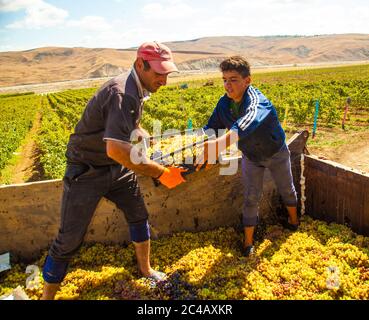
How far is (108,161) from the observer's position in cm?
315

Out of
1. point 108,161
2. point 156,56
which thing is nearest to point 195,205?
point 108,161

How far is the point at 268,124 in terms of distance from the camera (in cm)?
375

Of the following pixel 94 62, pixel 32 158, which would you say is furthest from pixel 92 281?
pixel 94 62

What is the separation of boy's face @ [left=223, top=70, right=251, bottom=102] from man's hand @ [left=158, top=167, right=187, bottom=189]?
97 centimetres

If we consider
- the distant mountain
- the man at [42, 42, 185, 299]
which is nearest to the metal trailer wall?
the man at [42, 42, 185, 299]

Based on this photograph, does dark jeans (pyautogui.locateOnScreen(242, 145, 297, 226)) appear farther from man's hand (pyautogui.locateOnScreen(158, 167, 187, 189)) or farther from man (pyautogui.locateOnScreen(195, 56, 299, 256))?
man's hand (pyautogui.locateOnScreen(158, 167, 187, 189))

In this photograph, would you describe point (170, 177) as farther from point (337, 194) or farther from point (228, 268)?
point (337, 194)

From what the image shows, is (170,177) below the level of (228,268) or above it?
above

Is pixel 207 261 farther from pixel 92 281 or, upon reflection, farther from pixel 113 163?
pixel 113 163

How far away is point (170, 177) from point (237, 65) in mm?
1277

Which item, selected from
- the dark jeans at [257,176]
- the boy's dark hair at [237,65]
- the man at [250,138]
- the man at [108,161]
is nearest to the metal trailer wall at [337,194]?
the man at [250,138]

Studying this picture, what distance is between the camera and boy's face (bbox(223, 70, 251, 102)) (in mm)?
3545

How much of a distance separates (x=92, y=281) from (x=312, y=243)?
2.49 m

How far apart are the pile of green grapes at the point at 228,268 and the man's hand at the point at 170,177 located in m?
1.04
